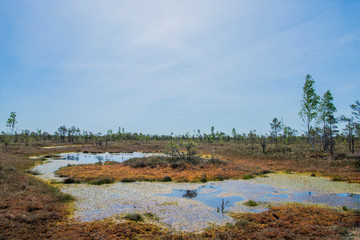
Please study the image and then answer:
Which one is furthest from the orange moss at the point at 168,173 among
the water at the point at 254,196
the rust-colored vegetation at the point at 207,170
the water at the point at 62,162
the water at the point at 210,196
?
the water at the point at 254,196

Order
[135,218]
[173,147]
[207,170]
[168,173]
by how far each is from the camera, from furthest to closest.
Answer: [173,147] → [207,170] → [168,173] → [135,218]

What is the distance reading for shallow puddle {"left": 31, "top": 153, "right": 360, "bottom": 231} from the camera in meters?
12.5

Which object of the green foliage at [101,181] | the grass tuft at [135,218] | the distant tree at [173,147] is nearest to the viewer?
the grass tuft at [135,218]

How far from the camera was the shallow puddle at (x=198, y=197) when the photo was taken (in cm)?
1248

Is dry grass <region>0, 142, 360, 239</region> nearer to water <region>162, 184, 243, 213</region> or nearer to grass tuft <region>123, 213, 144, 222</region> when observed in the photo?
grass tuft <region>123, 213, 144, 222</region>

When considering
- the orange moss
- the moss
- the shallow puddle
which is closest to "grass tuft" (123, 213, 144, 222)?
the shallow puddle

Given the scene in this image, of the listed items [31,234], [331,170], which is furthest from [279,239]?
[331,170]

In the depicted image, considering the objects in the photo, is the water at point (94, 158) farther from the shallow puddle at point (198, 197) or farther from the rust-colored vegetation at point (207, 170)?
the shallow puddle at point (198, 197)

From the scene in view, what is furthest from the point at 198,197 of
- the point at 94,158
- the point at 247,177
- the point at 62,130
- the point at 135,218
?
the point at 62,130

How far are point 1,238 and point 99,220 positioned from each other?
418cm

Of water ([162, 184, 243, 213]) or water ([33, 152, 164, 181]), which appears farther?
water ([33, 152, 164, 181])

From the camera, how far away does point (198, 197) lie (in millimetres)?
16859

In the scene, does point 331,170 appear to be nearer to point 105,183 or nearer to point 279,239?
point 279,239

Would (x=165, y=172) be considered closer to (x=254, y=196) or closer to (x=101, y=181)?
(x=101, y=181)
